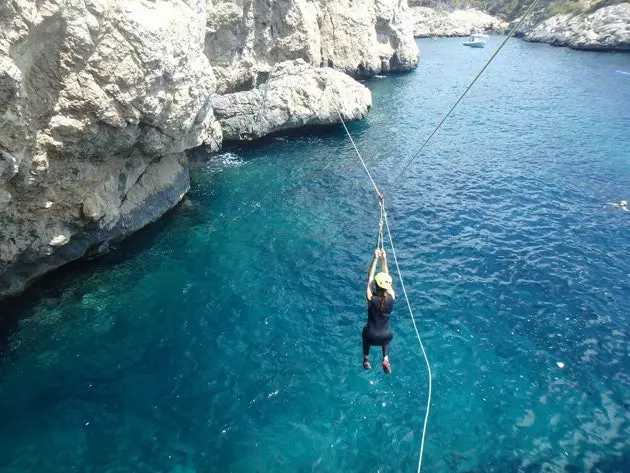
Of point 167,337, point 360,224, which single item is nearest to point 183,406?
point 167,337

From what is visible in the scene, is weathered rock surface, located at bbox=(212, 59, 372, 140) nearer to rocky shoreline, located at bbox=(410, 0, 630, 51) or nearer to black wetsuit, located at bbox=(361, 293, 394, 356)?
black wetsuit, located at bbox=(361, 293, 394, 356)

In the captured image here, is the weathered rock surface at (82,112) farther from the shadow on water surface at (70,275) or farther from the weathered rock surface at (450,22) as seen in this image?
the weathered rock surface at (450,22)

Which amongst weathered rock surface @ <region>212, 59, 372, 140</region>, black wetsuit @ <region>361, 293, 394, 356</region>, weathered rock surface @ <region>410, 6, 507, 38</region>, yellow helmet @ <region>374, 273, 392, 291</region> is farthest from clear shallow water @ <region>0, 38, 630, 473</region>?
weathered rock surface @ <region>410, 6, 507, 38</region>

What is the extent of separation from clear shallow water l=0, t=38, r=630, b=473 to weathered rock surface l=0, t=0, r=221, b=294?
113 inches

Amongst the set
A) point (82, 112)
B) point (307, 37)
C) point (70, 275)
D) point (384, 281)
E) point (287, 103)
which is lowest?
point (70, 275)

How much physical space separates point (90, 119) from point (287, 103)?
68.9 feet

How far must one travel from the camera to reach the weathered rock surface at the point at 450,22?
105 metres

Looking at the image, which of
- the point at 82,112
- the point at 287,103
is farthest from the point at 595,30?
the point at 82,112

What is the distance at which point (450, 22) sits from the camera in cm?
10750

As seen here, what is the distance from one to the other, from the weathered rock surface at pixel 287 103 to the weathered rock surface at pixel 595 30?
5880 cm

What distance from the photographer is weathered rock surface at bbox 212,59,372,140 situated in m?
34.2

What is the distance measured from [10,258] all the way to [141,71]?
837 centimetres

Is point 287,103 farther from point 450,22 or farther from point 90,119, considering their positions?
point 450,22

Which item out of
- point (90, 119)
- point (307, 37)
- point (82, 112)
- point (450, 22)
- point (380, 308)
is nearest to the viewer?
point (380, 308)
